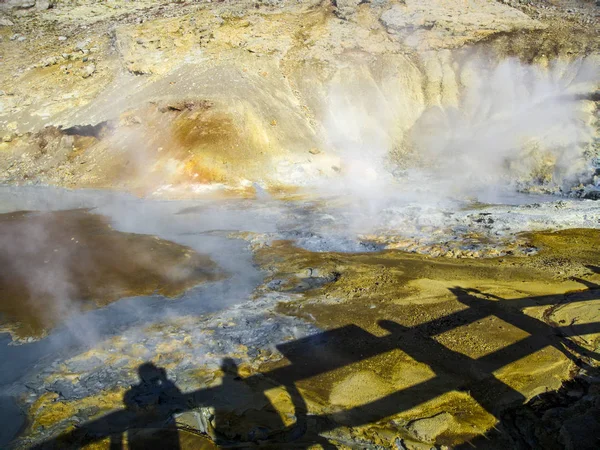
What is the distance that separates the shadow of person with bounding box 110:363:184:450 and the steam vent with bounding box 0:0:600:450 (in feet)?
0.10

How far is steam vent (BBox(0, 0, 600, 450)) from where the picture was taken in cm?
409

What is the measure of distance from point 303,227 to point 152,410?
6.77 meters

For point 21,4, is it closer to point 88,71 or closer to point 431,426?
point 88,71

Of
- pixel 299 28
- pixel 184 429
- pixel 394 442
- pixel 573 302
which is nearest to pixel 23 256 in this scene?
pixel 184 429

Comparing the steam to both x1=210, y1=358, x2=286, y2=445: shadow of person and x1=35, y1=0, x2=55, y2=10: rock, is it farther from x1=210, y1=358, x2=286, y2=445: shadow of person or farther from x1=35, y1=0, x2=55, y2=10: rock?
x1=35, y1=0, x2=55, y2=10: rock

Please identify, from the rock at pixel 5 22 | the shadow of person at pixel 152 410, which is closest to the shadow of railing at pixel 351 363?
the shadow of person at pixel 152 410

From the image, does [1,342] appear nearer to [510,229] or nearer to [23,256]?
[23,256]

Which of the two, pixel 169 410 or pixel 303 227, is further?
pixel 303 227

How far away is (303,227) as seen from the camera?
10.3 metres

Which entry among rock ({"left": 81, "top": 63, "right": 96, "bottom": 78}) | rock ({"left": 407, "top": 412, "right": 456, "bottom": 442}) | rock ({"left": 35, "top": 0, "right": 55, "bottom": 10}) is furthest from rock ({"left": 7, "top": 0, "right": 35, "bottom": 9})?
rock ({"left": 407, "top": 412, "right": 456, "bottom": 442})

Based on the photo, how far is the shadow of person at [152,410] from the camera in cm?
348

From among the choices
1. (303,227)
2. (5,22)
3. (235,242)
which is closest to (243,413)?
(235,242)

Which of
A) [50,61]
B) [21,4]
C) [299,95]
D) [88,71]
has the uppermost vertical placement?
[21,4]

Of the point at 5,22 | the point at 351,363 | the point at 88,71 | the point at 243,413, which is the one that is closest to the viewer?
the point at 243,413
